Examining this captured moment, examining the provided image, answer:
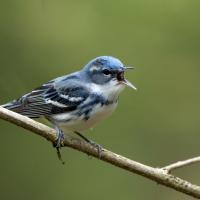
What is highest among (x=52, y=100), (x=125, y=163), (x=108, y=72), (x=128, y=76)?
(x=128, y=76)

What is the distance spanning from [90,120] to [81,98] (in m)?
0.24

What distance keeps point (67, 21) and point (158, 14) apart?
104 cm

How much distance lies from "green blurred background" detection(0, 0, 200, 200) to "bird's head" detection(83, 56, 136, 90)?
7.08ft

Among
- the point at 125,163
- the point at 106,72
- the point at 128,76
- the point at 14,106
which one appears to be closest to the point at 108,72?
Answer: the point at 106,72

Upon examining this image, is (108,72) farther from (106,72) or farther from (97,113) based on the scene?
(97,113)

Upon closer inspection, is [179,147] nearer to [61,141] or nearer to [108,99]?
[108,99]

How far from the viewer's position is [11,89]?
8.30 m

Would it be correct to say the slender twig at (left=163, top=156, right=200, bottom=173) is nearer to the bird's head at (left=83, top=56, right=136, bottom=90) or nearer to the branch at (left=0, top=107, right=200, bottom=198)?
the branch at (left=0, top=107, right=200, bottom=198)

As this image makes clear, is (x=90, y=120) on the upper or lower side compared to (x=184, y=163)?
upper

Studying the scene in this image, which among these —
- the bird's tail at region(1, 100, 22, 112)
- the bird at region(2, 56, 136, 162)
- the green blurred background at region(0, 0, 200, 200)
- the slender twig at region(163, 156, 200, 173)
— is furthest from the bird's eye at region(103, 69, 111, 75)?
the green blurred background at region(0, 0, 200, 200)

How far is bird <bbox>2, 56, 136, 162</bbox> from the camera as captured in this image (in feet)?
19.6

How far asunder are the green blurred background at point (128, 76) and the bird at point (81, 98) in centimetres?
192

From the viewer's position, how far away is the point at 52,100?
6.34m

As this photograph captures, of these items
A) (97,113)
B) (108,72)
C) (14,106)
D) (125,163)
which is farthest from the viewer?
(14,106)
